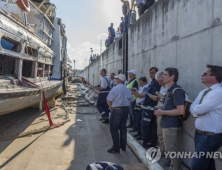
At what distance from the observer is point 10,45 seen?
18.5ft

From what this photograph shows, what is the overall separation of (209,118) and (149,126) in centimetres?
210

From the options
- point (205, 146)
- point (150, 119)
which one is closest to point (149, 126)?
point (150, 119)

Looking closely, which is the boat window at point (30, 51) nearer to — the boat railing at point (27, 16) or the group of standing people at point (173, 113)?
the boat railing at point (27, 16)

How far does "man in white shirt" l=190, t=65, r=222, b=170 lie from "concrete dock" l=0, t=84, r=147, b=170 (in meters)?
1.46

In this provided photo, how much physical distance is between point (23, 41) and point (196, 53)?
15.0 ft

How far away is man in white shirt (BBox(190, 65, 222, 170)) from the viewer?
99.1 inches

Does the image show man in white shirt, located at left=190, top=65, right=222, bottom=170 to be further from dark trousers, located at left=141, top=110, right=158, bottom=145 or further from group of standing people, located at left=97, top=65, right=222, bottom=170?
dark trousers, located at left=141, top=110, right=158, bottom=145

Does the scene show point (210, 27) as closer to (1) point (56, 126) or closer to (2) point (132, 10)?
(1) point (56, 126)

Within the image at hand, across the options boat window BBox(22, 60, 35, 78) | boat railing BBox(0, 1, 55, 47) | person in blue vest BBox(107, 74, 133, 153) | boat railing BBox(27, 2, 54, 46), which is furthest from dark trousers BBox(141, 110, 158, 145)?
boat window BBox(22, 60, 35, 78)

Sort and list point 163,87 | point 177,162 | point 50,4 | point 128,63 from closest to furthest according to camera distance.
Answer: point 177,162 < point 163,87 < point 128,63 < point 50,4

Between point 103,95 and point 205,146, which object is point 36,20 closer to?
point 103,95

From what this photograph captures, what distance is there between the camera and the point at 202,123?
2660 mm

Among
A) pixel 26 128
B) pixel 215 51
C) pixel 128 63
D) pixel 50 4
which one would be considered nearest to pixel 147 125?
pixel 215 51

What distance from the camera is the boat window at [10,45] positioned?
A: 17.3 feet
